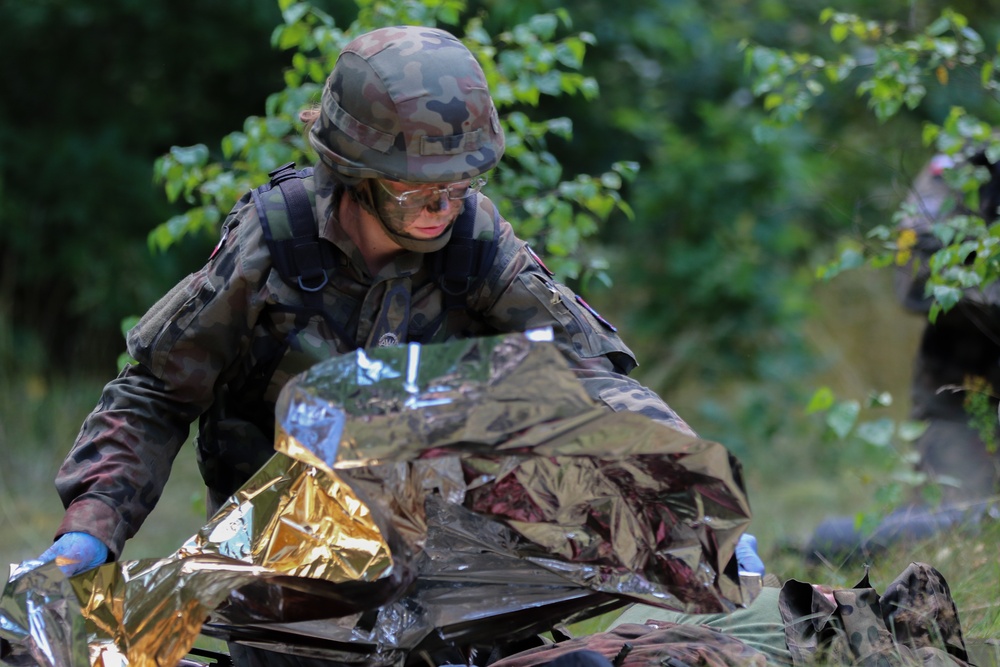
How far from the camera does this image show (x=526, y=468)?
7.54 ft

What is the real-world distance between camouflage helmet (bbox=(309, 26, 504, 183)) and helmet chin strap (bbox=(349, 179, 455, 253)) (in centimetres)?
6

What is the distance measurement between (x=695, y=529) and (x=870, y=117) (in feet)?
24.4

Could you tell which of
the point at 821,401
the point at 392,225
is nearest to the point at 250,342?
the point at 392,225

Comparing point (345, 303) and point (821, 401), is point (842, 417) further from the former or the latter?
point (345, 303)

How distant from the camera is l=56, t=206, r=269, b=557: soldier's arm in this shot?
2.58m

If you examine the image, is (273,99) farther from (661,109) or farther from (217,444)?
(661,109)

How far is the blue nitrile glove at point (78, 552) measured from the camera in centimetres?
242

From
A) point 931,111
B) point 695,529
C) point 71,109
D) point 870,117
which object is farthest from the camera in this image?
point 870,117

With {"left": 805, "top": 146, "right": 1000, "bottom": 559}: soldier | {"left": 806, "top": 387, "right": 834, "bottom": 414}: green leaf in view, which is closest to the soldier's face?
{"left": 806, "top": 387, "right": 834, "bottom": 414}: green leaf

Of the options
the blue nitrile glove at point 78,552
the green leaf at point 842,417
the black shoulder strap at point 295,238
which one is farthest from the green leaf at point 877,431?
the blue nitrile glove at point 78,552

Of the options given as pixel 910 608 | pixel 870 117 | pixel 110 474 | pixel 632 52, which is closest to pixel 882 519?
pixel 910 608

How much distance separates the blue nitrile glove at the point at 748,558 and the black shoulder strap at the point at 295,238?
0.99 meters

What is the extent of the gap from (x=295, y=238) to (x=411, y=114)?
0.37 meters

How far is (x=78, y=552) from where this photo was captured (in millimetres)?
2451
